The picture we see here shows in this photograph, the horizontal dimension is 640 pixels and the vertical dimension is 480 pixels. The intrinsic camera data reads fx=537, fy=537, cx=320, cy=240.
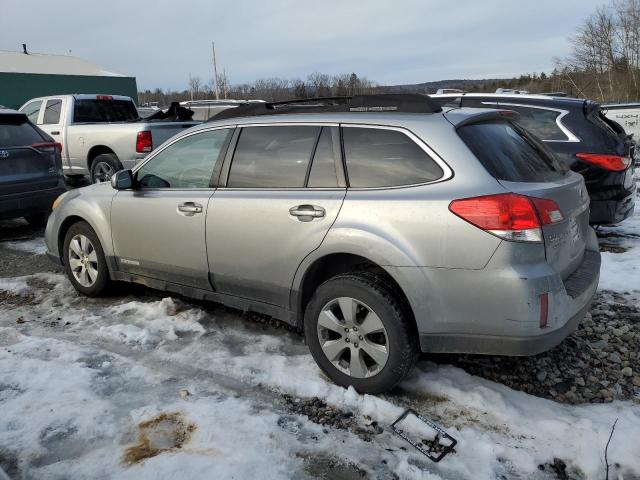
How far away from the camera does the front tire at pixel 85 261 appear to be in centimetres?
482

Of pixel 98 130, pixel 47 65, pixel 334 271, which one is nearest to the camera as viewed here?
pixel 334 271

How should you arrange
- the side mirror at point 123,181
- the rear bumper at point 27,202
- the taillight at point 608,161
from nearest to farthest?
the side mirror at point 123,181 → the taillight at point 608,161 → the rear bumper at point 27,202

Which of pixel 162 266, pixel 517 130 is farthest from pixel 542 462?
pixel 162 266

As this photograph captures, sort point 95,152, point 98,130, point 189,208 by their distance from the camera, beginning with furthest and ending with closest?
point 95,152 → point 98,130 → point 189,208

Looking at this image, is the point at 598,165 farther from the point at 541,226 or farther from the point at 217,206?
the point at 217,206

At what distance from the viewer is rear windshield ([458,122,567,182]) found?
3.03m

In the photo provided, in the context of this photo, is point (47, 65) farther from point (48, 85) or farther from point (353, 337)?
point (353, 337)

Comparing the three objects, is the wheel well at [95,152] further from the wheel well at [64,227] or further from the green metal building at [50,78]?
the green metal building at [50,78]

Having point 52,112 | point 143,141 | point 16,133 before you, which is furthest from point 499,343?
point 52,112

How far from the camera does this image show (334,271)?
3488mm

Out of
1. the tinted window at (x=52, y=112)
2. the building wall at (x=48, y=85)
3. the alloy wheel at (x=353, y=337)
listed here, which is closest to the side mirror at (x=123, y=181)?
the alloy wheel at (x=353, y=337)

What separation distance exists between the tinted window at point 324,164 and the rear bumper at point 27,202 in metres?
4.95

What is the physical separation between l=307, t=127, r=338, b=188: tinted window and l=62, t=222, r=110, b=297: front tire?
237cm

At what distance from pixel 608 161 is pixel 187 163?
436cm
